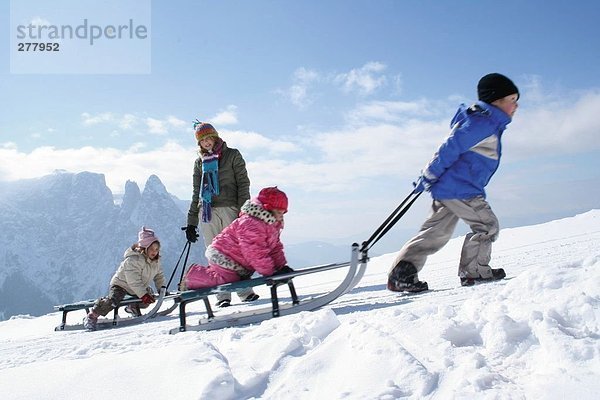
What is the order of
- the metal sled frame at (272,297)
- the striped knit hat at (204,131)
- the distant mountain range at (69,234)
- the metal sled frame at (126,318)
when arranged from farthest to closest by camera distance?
the distant mountain range at (69,234) < the striped knit hat at (204,131) < the metal sled frame at (126,318) < the metal sled frame at (272,297)

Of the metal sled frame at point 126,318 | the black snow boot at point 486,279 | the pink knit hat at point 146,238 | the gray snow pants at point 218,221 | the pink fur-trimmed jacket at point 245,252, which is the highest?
the gray snow pants at point 218,221

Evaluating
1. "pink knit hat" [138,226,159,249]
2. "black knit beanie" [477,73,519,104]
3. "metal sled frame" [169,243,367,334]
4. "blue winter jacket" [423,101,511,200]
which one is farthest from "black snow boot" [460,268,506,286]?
"pink knit hat" [138,226,159,249]

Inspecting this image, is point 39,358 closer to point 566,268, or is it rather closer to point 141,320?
point 141,320

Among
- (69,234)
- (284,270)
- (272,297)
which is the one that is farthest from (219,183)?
(69,234)

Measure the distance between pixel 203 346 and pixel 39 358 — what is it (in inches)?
71.0

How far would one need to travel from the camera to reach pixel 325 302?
3.65m

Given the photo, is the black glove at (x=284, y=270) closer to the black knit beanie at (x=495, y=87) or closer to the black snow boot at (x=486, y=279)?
the black snow boot at (x=486, y=279)

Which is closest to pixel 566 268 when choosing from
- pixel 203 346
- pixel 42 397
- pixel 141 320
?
pixel 203 346

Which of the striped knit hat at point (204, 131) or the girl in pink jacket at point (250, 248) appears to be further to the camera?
the striped knit hat at point (204, 131)

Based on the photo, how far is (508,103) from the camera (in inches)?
147

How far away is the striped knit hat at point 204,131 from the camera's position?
5715 mm

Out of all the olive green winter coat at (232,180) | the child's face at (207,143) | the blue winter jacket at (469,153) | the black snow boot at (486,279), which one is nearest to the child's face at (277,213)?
the blue winter jacket at (469,153)

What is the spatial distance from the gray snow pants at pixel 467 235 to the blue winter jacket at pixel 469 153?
0.11 m

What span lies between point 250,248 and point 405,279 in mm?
1324
